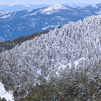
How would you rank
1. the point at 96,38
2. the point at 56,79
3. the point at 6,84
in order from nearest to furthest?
the point at 56,79 → the point at 6,84 → the point at 96,38

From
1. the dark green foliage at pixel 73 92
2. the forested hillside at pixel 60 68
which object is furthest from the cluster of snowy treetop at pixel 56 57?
the dark green foliage at pixel 73 92

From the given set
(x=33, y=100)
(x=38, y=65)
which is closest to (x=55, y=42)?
(x=38, y=65)

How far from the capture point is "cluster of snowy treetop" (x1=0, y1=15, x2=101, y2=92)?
6738 cm

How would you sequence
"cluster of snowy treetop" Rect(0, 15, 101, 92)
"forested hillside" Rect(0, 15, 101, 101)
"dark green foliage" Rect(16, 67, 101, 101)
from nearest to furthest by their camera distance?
"dark green foliage" Rect(16, 67, 101, 101) → "forested hillside" Rect(0, 15, 101, 101) → "cluster of snowy treetop" Rect(0, 15, 101, 92)

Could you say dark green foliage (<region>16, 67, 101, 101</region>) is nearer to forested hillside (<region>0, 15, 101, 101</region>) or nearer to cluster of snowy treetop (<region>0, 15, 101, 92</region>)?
forested hillside (<region>0, 15, 101, 101</region>)

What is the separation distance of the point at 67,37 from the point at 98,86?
2370 inches

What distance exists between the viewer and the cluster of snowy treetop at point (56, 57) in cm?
6738

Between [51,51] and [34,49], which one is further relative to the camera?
[34,49]

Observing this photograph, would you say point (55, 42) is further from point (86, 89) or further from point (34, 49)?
point (86, 89)

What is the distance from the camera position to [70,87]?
157 feet

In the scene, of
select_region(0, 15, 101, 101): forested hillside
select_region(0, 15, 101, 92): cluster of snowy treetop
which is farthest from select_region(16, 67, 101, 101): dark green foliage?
select_region(0, 15, 101, 92): cluster of snowy treetop

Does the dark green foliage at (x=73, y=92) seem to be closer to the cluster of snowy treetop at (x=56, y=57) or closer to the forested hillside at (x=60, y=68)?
the forested hillside at (x=60, y=68)

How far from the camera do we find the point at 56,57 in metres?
84.4

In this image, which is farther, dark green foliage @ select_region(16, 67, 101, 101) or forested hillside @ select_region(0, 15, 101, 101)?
forested hillside @ select_region(0, 15, 101, 101)
